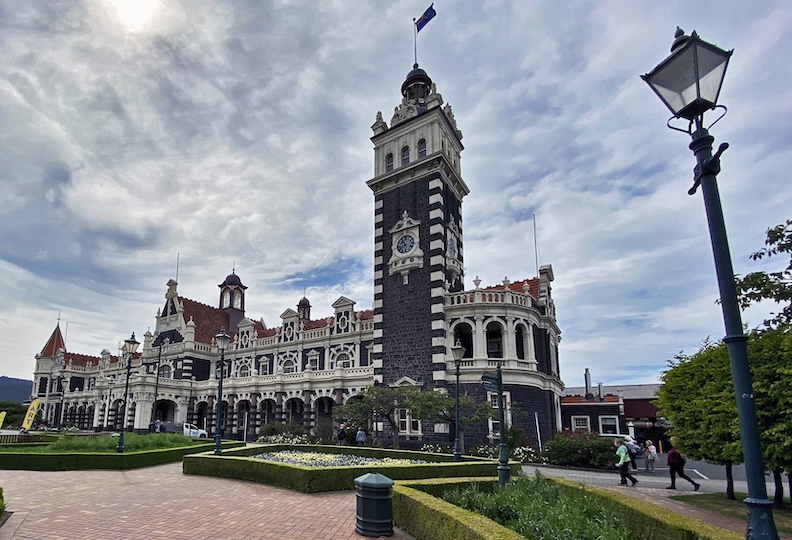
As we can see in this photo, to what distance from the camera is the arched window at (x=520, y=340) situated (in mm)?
32963

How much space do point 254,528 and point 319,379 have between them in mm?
30032

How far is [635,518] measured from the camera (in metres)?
8.94

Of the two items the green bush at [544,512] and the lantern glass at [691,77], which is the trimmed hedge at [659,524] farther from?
the lantern glass at [691,77]

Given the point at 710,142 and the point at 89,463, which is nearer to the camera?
the point at 710,142

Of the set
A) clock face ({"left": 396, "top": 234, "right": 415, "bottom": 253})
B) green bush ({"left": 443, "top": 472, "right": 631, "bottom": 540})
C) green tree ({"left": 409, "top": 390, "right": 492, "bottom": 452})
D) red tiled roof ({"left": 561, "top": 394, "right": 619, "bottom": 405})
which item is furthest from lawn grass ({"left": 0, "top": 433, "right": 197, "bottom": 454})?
red tiled roof ({"left": 561, "top": 394, "right": 619, "bottom": 405})

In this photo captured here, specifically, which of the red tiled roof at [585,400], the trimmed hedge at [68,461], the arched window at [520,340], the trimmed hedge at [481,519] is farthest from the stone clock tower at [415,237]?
the trimmed hedge at [481,519]

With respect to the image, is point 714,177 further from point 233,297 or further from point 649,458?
point 233,297

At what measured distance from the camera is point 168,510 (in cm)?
1202

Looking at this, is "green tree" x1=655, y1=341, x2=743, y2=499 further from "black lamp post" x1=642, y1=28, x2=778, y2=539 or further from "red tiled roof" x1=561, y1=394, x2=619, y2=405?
"red tiled roof" x1=561, y1=394, x2=619, y2=405

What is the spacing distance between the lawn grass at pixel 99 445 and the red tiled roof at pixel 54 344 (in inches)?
2351

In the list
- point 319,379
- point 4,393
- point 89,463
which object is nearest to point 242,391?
point 319,379

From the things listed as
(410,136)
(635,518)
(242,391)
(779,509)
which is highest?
(410,136)

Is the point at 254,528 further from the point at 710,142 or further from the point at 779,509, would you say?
the point at 779,509

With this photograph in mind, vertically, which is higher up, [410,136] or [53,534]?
[410,136]
